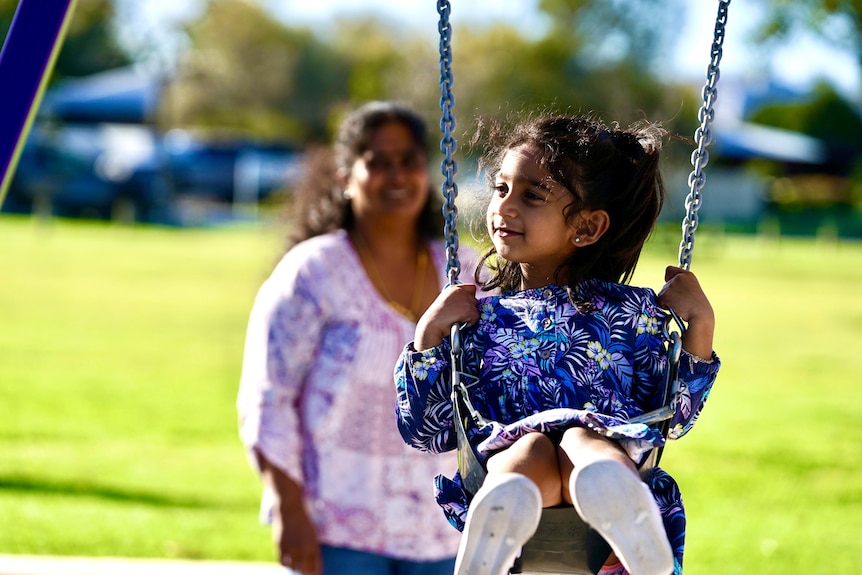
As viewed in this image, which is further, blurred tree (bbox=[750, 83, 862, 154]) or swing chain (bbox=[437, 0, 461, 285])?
blurred tree (bbox=[750, 83, 862, 154])

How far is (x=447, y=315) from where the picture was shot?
2.32 m

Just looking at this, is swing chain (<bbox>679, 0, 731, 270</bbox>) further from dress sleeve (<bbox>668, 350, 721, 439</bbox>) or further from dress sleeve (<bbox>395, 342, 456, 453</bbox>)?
dress sleeve (<bbox>395, 342, 456, 453</bbox>)

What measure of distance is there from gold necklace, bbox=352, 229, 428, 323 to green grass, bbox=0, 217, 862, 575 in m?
0.75

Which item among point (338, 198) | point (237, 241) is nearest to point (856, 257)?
point (237, 241)

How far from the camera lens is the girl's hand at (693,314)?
236cm

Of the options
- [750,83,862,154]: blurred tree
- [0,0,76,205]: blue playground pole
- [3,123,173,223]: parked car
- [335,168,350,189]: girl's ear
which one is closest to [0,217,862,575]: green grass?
[335,168,350,189]: girl's ear

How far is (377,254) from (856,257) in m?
28.7

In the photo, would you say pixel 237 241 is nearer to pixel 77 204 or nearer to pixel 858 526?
pixel 77 204

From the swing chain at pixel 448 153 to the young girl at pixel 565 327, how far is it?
0.25 ft

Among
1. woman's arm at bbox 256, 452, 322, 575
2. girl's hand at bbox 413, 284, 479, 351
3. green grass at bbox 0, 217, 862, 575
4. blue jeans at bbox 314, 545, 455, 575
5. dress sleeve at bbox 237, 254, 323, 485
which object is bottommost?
green grass at bbox 0, 217, 862, 575

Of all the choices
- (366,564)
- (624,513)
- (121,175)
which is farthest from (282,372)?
(121,175)

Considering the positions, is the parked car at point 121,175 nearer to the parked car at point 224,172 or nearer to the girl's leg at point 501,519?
the parked car at point 224,172

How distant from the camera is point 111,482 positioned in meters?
7.45

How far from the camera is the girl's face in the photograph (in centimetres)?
232
